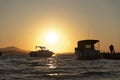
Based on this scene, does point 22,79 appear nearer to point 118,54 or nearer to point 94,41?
point 94,41

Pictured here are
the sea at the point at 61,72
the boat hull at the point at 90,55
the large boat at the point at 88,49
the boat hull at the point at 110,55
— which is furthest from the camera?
the boat hull at the point at 110,55

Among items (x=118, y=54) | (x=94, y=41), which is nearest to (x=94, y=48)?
(x=94, y=41)

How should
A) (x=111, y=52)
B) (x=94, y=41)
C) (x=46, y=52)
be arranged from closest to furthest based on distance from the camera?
(x=94, y=41) < (x=111, y=52) < (x=46, y=52)

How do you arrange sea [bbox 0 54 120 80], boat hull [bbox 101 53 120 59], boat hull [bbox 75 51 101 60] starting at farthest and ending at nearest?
boat hull [bbox 101 53 120 59]
boat hull [bbox 75 51 101 60]
sea [bbox 0 54 120 80]

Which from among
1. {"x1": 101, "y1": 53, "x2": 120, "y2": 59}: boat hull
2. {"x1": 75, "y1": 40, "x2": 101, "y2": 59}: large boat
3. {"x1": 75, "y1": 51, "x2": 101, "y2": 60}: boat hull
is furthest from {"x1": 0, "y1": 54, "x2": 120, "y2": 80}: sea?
{"x1": 101, "y1": 53, "x2": 120, "y2": 59}: boat hull

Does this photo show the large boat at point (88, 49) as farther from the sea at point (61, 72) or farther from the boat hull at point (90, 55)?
the sea at point (61, 72)

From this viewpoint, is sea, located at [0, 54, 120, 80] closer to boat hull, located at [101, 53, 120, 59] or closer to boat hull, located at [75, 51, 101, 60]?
boat hull, located at [75, 51, 101, 60]

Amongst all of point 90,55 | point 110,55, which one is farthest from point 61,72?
point 110,55

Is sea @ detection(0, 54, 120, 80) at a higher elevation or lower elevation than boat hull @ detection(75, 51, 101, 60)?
lower

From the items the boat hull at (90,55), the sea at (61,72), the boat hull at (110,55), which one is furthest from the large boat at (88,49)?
the sea at (61,72)

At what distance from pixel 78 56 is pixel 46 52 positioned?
7231 centimetres

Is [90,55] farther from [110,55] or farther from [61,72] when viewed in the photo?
[61,72]

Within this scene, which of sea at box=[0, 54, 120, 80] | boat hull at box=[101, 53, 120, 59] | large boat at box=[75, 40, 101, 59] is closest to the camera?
sea at box=[0, 54, 120, 80]

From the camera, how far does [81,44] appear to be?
335ft
